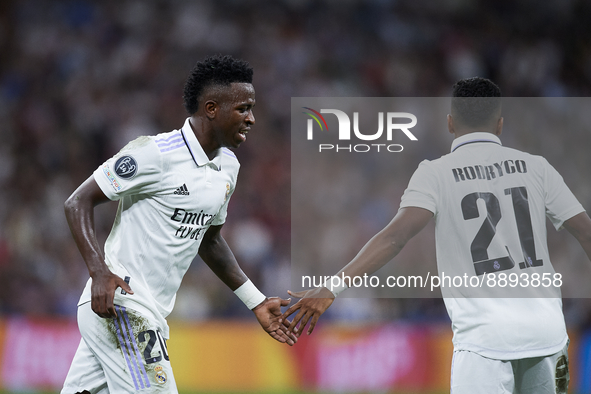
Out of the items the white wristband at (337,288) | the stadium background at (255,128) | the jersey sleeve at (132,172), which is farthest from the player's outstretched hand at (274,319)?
the stadium background at (255,128)

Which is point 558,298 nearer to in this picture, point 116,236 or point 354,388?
point 116,236

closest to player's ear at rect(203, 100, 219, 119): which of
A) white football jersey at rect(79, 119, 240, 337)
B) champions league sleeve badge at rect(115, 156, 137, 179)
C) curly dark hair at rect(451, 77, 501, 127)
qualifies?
white football jersey at rect(79, 119, 240, 337)

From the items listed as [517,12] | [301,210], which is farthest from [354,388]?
[517,12]

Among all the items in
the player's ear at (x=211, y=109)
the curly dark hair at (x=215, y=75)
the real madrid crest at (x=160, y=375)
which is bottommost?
the real madrid crest at (x=160, y=375)

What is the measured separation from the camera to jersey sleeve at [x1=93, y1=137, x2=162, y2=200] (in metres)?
3.56

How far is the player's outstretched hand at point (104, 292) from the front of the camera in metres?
3.38

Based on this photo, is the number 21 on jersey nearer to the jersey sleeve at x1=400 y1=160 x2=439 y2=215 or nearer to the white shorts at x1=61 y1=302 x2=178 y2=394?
the jersey sleeve at x1=400 y1=160 x2=439 y2=215

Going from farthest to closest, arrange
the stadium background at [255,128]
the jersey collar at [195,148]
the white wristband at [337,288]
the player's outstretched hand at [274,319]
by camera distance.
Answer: the stadium background at [255,128], the player's outstretched hand at [274,319], the jersey collar at [195,148], the white wristband at [337,288]

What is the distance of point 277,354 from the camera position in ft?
26.9

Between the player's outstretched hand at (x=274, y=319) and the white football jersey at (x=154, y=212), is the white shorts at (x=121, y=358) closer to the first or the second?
the white football jersey at (x=154, y=212)

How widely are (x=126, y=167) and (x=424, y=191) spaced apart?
5.36 ft

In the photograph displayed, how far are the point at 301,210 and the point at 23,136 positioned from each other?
5634 mm

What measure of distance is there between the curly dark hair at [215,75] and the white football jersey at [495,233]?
131cm

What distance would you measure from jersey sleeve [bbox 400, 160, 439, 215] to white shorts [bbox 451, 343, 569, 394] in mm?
788
